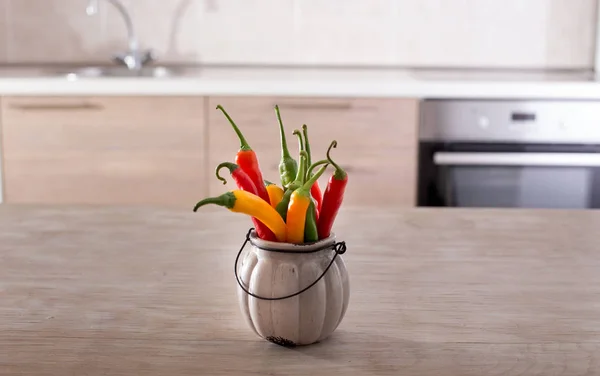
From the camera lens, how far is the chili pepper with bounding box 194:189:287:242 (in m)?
0.87

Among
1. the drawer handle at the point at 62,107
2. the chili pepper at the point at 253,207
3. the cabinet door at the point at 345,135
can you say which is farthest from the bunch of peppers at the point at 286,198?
the drawer handle at the point at 62,107

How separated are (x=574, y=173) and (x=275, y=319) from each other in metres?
2.23

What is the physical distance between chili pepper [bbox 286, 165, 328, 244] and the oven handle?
2000 millimetres

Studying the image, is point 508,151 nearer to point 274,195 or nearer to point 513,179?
point 513,179

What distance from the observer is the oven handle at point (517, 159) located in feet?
9.39

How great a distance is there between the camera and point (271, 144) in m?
2.91

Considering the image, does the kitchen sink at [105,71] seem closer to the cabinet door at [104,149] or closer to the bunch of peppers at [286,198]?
the cabinet door at [104,149]

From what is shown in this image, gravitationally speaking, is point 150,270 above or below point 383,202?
above

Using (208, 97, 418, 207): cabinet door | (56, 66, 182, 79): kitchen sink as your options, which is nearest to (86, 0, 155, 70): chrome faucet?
(56, 66, 182, 79): kitchen sink

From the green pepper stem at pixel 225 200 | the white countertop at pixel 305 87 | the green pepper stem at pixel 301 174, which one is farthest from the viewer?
the white countertop at pixel 305 87

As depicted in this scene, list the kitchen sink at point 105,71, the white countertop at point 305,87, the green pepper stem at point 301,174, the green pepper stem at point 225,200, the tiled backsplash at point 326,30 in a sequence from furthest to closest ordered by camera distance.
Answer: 1. the tiled backsplash at point 326,30
2. the kitchen sink at point 105,71
3. the white countertop at point 305,87
4. the green pepper stem at point 301,174
5. the green pepper stem at point 225,200

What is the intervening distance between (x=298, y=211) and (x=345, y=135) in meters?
2.00

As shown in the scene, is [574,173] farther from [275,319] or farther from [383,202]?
[275,319]

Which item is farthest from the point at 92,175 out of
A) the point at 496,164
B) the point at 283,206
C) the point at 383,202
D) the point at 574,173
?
the point at 283,206
